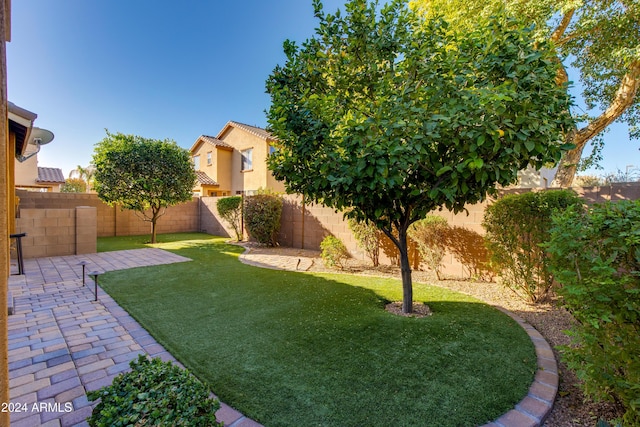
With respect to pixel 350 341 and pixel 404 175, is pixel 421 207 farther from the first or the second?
pixel 350 341

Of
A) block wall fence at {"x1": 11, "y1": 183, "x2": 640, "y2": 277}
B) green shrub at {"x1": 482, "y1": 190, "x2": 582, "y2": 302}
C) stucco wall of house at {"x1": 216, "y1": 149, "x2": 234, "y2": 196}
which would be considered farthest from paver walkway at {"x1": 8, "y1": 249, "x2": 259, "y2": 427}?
stucco wall of house at {"x1": 216, "y1": 149, "x2": 234, "y2": 196}

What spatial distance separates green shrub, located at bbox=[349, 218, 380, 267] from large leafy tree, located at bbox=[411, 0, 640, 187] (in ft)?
15.6

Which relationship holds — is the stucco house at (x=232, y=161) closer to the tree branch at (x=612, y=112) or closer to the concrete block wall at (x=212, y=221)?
the concrete block wall at (x=212, y=221)

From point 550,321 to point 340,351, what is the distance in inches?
135

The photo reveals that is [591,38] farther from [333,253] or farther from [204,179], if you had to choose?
[204,179]

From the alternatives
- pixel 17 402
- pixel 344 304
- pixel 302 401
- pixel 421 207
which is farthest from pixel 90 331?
pixel 421 207

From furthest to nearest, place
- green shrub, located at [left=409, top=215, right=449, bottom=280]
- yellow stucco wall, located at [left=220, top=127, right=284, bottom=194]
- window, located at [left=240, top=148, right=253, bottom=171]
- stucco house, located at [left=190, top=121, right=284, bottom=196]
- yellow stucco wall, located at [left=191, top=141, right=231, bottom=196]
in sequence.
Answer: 1. yellow stucco wall, located at [left=191, top=141, right=231, bottom=196]
2. window, located at [left=240, top=148, right=253, bottom=171]
3. stucco house, located at [left=190, top=121, right=284, bottom=196]
4. yellow stucco wall, located at [left=220, top=127, right=284, bottom=194]
5. green shrub, located at [left=409, top=215, right=449, bottom=280]

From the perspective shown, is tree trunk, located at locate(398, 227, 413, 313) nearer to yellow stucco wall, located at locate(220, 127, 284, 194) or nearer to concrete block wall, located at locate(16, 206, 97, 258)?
concrete block wall, located at locate(16, 206, 97, 258)

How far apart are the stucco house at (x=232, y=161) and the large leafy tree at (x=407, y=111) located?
1588cm

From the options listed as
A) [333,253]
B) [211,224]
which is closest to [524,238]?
[333,253]

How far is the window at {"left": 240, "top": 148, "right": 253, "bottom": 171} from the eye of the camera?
68.5 ft

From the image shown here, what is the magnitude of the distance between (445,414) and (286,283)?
4303mm

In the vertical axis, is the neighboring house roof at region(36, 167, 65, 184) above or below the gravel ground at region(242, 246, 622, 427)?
above

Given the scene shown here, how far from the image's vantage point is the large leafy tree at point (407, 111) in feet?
9.75
